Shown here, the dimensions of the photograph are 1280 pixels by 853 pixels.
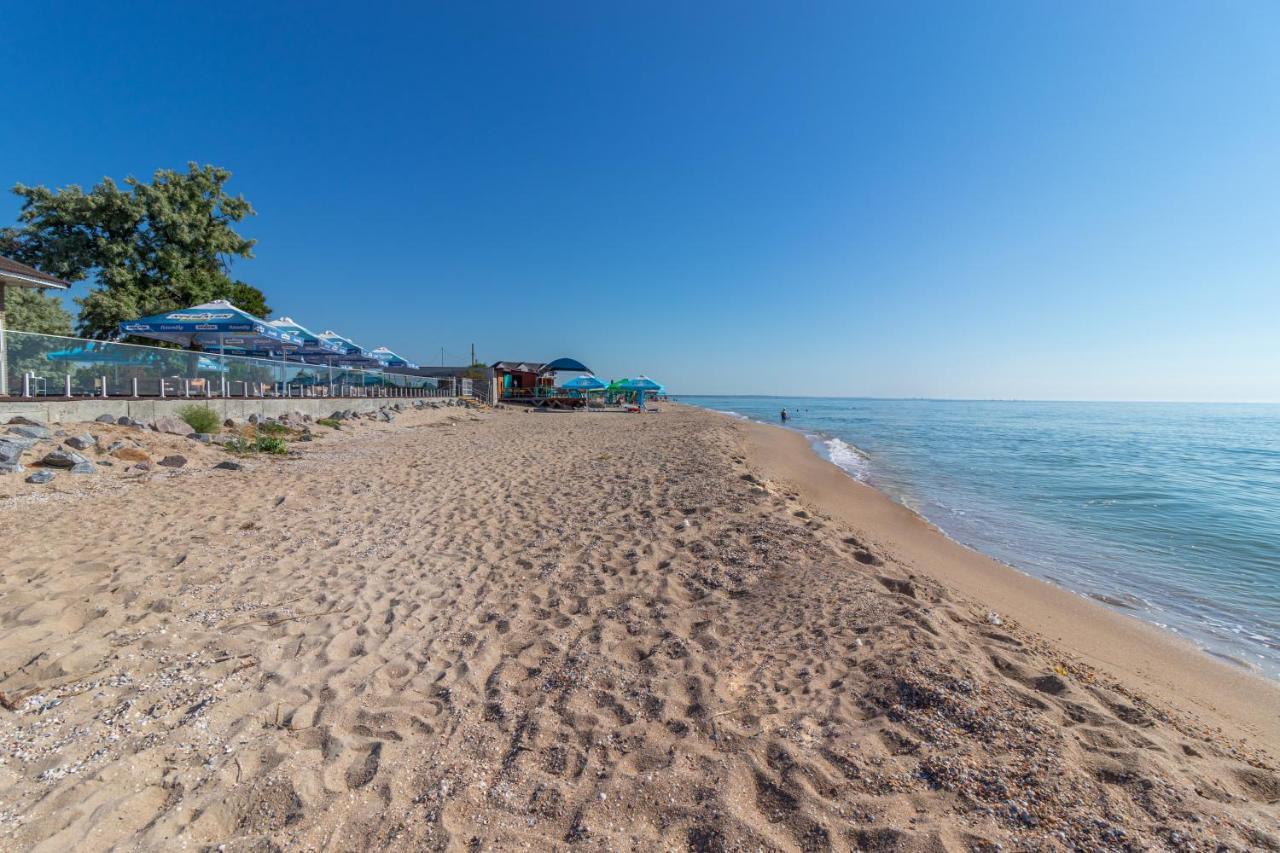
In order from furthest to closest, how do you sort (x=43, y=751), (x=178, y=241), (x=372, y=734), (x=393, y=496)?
(x=178, y=241)
(x=393, y=496)
(x=372, y=734)
(x=43, y=751)

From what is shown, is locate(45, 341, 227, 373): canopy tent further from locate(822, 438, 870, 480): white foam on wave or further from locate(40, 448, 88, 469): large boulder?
locate(822, 438, 870, 480): white foam on wave

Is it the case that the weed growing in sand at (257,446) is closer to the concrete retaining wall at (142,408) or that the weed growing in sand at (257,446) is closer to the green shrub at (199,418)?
the green shrub at (199,418)

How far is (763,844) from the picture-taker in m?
1.85

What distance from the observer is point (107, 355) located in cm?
1030

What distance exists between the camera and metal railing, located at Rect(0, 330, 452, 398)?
30.2 ft

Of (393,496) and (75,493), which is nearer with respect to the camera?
(75,493)

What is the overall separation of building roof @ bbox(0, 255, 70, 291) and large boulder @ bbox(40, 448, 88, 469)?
6586 mm

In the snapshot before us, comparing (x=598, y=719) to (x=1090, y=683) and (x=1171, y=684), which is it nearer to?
(x=1090, y=683)

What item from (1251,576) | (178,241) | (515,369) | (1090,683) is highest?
(178,241)

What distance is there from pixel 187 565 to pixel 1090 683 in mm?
6727

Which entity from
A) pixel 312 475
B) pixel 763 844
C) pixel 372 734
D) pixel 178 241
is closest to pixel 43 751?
pixel 372 734

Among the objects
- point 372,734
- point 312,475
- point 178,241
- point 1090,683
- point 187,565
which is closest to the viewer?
point 372,734

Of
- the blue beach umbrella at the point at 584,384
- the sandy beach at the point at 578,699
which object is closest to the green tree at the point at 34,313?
the blue beach umbrella at the point at 584,384

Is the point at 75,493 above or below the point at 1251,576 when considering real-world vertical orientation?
above
